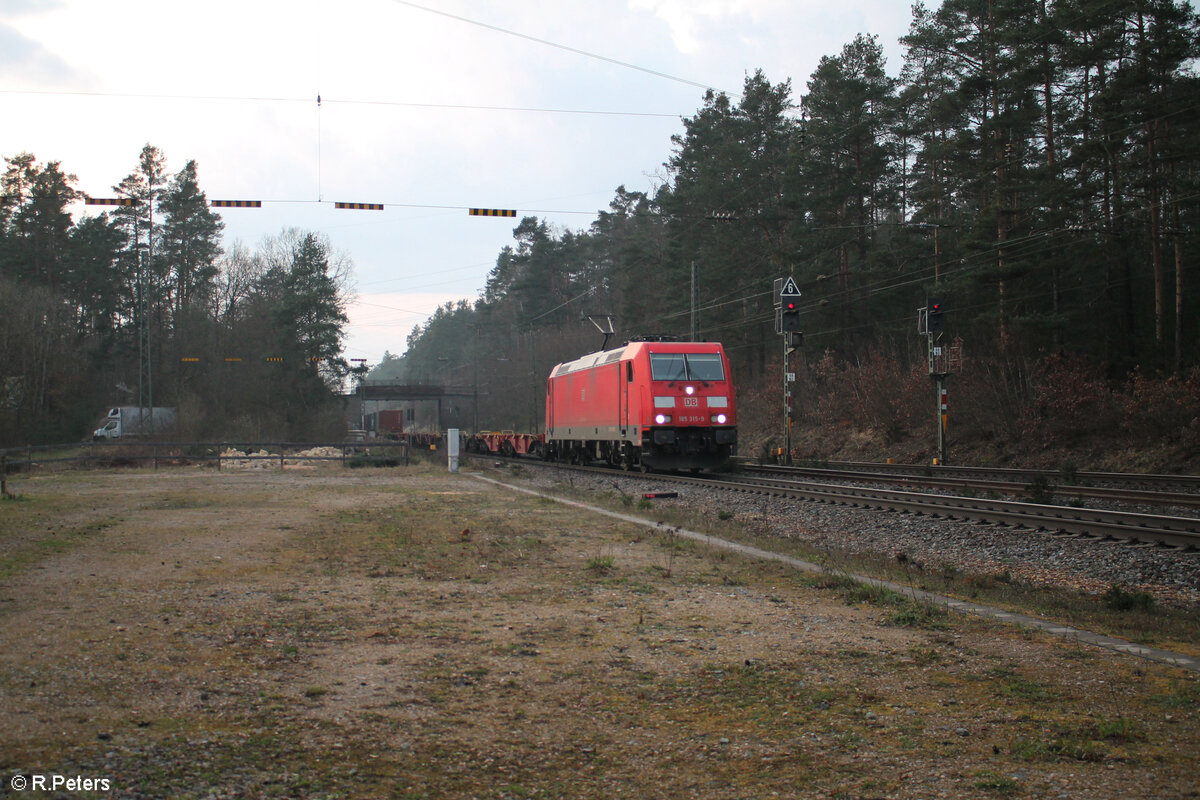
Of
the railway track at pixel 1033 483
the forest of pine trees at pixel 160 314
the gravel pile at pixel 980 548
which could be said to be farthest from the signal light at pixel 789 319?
the forest of pine trees at pixel 160 314

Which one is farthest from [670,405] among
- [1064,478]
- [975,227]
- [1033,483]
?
[975,227]

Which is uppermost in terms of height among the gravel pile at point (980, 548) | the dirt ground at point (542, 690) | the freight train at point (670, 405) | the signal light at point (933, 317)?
the signal light at point (933, 317)

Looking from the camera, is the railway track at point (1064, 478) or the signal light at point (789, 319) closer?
the railway track at point (1064, 478)

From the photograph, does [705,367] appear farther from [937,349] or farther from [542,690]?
[542,690]

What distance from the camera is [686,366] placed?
2369cm

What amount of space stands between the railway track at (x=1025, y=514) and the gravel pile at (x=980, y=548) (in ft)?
0.93

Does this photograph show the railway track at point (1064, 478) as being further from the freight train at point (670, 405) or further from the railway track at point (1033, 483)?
the freight train at point (670, 405)

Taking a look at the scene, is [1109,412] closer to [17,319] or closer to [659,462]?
[659,462]

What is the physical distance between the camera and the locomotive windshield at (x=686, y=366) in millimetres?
23266

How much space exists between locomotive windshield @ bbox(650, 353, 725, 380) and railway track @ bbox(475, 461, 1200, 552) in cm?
494

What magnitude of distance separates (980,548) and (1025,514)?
2.01 meters

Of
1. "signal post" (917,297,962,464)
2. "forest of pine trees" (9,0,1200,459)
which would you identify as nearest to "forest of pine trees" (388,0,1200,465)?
"forest of pine trees" (9,0,1200,459)

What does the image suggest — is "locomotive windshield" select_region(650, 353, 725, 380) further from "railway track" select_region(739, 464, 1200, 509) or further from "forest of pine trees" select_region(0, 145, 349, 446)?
"forest of pine trees" select_region(0, 145, 349, 446)

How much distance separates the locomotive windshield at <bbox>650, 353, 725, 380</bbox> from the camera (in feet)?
76.3
